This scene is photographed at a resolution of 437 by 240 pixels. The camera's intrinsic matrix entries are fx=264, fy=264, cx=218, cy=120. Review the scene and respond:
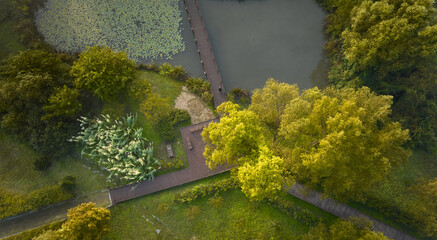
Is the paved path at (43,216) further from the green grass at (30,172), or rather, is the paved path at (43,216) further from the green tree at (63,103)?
the green tree at (63,103)

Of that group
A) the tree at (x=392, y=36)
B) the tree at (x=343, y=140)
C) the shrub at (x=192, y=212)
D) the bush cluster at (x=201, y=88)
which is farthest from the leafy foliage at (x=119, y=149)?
the tree at (x=392, y=36)

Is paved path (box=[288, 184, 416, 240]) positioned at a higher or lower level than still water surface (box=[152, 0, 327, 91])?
lower

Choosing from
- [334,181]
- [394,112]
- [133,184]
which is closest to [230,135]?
[334,181]

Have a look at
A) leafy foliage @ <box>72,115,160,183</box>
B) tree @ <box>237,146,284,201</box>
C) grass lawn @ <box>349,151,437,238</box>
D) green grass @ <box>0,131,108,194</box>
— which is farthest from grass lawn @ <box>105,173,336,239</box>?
tree @ <box>237,146,284,201</box>

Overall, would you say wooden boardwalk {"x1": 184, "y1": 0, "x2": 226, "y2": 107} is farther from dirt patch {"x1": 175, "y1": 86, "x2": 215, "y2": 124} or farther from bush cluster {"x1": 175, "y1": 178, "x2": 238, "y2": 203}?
bush cluster {"x1": 175, "y1": 178, "x2": 238, "y2": 203}

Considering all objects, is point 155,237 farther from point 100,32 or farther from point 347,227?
point 100,32

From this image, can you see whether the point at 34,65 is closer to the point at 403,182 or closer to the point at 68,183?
the point at 68,183
